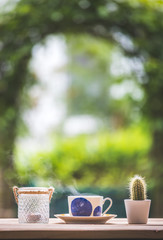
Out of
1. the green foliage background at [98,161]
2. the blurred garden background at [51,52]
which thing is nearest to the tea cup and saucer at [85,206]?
the blurred garden background at [51,52]

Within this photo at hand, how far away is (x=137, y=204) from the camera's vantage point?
1.33m

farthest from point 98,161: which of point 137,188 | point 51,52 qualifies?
point 137,188

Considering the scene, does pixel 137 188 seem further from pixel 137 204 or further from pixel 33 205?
pixel 33 205

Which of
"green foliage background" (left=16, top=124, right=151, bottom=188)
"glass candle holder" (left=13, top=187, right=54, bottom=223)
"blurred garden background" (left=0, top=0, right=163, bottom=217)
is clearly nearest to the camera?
"glass candle holder" (left=13, top=187, right=54, bottom=223)

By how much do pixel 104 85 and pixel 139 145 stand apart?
4.07m

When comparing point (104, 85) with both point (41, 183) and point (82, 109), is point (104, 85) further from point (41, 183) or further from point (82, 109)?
point (41, 183)

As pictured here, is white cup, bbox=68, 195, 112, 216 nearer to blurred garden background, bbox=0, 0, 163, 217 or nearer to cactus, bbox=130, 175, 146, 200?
cactus, bbox=130, 175, 146, 200

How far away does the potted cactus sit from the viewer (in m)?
1.31

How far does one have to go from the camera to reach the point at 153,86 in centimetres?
320

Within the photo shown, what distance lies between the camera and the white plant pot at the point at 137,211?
131 cm

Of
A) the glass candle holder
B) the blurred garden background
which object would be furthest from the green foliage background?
the glass candle holder

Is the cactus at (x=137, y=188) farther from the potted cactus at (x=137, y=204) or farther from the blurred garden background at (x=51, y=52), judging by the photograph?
the blurred garden background at (x=51, y=52)

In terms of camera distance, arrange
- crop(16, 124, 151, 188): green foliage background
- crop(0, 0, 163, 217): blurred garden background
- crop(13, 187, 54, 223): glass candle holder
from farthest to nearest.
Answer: crop(16, 124, 151, 188): green foliage background → crop(0, 0, 163, 217): blurred garden background → crop(13, 187, 54, 223): glass candle holder

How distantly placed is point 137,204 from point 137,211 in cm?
3
